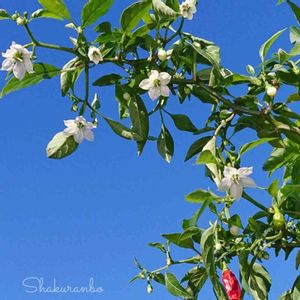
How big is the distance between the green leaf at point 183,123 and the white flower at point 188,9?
265 mm

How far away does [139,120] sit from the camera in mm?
1465

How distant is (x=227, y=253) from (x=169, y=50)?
1.83 feet

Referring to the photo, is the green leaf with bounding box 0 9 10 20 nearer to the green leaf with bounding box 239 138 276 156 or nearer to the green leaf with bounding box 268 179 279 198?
the green leaf with bounding box 239 138 276 156

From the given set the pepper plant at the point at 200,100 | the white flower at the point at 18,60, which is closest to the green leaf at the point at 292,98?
the pepper plant at the point at 200,100

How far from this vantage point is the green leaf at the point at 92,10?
1.38 metres

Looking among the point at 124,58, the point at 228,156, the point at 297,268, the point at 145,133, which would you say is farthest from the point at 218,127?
the point at 297,268

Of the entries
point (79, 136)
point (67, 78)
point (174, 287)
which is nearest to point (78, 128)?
point (79, 136)

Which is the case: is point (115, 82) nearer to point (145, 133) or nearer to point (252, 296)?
point (145, 133)

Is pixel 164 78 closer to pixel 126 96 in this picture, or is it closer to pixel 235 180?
pixel 126 96

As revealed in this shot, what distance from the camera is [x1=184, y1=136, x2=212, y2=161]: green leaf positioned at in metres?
1.51

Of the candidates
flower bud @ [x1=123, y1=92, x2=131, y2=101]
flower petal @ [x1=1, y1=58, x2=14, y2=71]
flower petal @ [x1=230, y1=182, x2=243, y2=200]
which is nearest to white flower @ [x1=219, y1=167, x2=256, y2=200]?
flower petal @ [x1=230, y1=182, x2=243, y2=200]

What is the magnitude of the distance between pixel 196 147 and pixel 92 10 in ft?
1.44

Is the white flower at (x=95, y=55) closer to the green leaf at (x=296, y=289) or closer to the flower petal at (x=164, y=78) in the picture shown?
the flower petal at (x=164, y=78)

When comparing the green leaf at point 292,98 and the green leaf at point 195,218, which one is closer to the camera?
the green leaf at point 195,218
